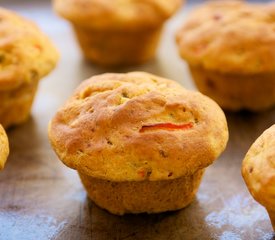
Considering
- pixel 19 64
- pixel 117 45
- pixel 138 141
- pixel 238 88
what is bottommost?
Result: pixel 117 45

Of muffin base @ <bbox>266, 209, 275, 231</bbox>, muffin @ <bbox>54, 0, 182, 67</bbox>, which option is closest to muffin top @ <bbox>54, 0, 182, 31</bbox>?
muffin @ <bbox>54, 0, 182, 67</bbox>

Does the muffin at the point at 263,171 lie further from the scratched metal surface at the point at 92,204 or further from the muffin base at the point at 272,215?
the scratched metal surface at the point at 92,204

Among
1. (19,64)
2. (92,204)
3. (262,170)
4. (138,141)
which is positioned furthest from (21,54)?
(262,170)

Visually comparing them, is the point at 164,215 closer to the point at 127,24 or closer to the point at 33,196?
the point at 33,196

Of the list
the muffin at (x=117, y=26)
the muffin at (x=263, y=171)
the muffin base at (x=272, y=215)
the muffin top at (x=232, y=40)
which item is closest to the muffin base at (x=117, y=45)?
the muffin at (x=117, y=26)

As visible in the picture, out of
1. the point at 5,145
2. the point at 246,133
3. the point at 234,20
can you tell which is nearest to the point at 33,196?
the point at 5,145

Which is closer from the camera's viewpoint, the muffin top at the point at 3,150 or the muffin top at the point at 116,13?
Result: the muffin top at the point at 3,150

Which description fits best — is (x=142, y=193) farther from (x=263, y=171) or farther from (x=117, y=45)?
(x=117, y=45)
